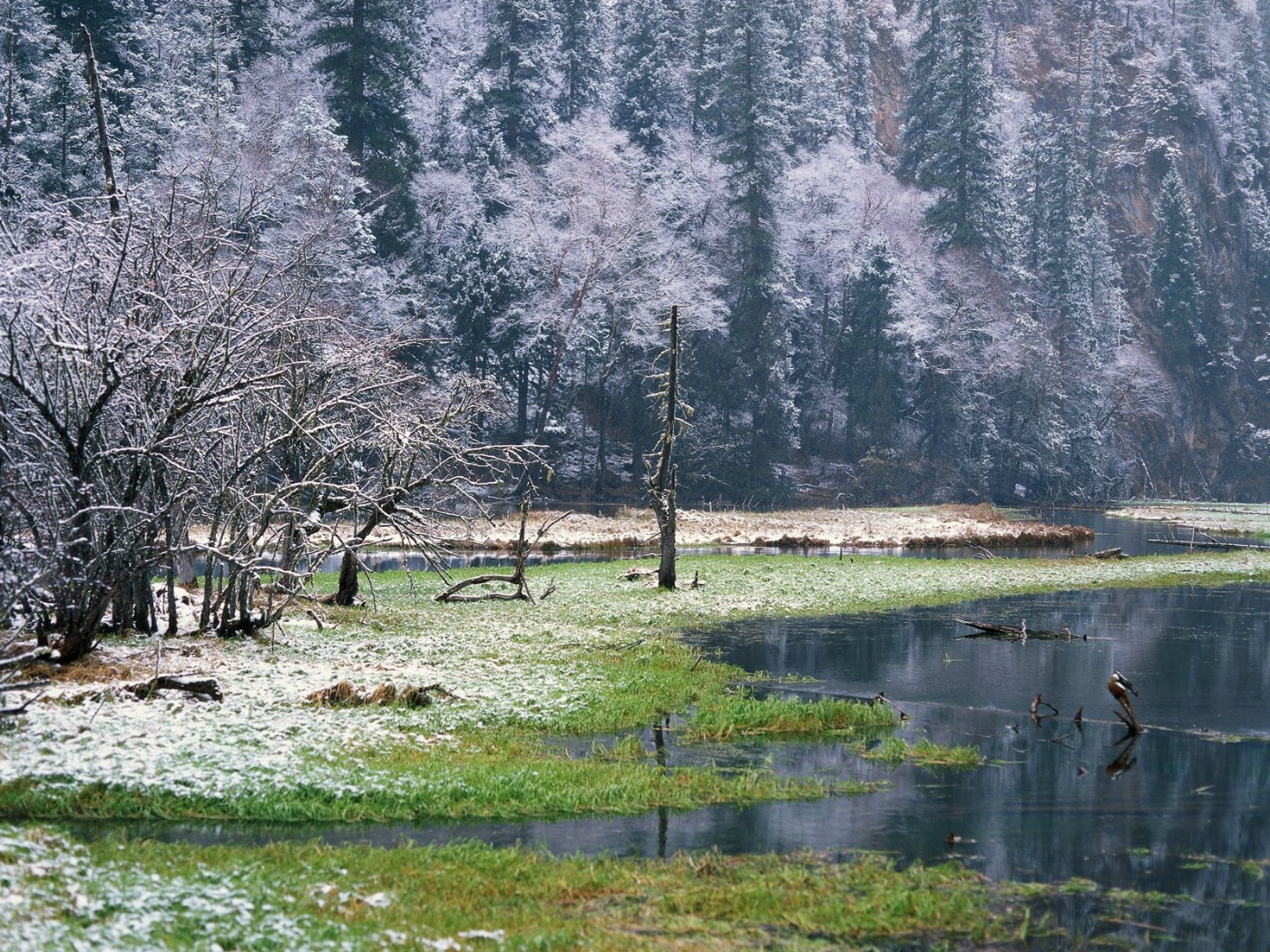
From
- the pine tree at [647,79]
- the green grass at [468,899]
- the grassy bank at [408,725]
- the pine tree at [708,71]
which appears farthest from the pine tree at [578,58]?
the green grass at [468,899]

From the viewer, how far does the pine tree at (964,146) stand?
300 feet

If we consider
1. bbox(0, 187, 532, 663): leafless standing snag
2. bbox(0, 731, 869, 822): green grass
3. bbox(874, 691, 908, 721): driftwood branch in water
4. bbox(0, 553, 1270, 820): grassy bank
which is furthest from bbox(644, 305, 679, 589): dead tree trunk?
bbox(0, 731, 869, 822): green grass

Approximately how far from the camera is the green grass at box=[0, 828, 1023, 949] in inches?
358

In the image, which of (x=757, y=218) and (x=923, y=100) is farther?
(x=923, y=100)

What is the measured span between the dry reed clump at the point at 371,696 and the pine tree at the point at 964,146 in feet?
265

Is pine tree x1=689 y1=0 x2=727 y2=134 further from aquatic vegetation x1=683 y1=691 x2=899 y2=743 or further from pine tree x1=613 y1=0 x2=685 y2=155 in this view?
aquatic vegetation x1=683 y1=691 x2=899 y2=743

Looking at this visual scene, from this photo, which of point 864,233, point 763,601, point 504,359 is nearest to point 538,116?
point 504,359

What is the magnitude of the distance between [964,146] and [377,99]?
148 ft

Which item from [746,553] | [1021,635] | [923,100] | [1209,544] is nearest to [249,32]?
[746,553]

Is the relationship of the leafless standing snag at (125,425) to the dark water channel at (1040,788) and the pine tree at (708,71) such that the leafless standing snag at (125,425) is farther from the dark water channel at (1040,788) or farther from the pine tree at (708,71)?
Result: the pine tree at (708,71)

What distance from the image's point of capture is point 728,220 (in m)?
83.1

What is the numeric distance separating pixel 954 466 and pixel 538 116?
37.4m

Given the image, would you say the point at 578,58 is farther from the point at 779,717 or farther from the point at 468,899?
the point at 468,899

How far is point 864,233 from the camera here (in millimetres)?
89000
